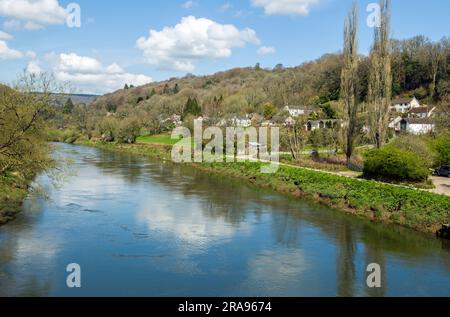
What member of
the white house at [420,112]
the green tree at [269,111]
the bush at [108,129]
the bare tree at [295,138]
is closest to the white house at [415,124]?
the white house at [420,112]

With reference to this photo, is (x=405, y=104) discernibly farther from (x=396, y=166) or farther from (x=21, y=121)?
(x=21, y=121)

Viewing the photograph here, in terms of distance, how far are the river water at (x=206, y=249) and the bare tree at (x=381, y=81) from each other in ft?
31.4

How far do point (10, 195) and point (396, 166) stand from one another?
20395 millimetres

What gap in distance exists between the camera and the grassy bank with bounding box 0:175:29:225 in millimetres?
19703

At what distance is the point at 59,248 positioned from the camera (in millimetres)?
15367

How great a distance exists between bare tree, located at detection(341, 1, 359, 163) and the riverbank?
4.77m

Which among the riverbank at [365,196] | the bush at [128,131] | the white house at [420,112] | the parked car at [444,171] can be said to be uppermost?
the white house at [420,112]

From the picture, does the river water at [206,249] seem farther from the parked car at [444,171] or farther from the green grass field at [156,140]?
the green grass field at [156,140]

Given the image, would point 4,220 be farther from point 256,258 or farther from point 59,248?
point 256,258

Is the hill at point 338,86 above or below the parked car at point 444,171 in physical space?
above

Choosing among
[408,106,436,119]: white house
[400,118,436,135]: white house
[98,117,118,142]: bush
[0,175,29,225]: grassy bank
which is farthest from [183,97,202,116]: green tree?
[0,175,29,225]: grassy bank

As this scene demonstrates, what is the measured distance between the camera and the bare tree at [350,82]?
32.2 m

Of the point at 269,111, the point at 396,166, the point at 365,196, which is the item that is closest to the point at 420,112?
the point at 269,111

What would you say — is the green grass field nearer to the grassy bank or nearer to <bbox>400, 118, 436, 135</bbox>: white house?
<bbox>400, 118, 436, 135</bbox>: white house
